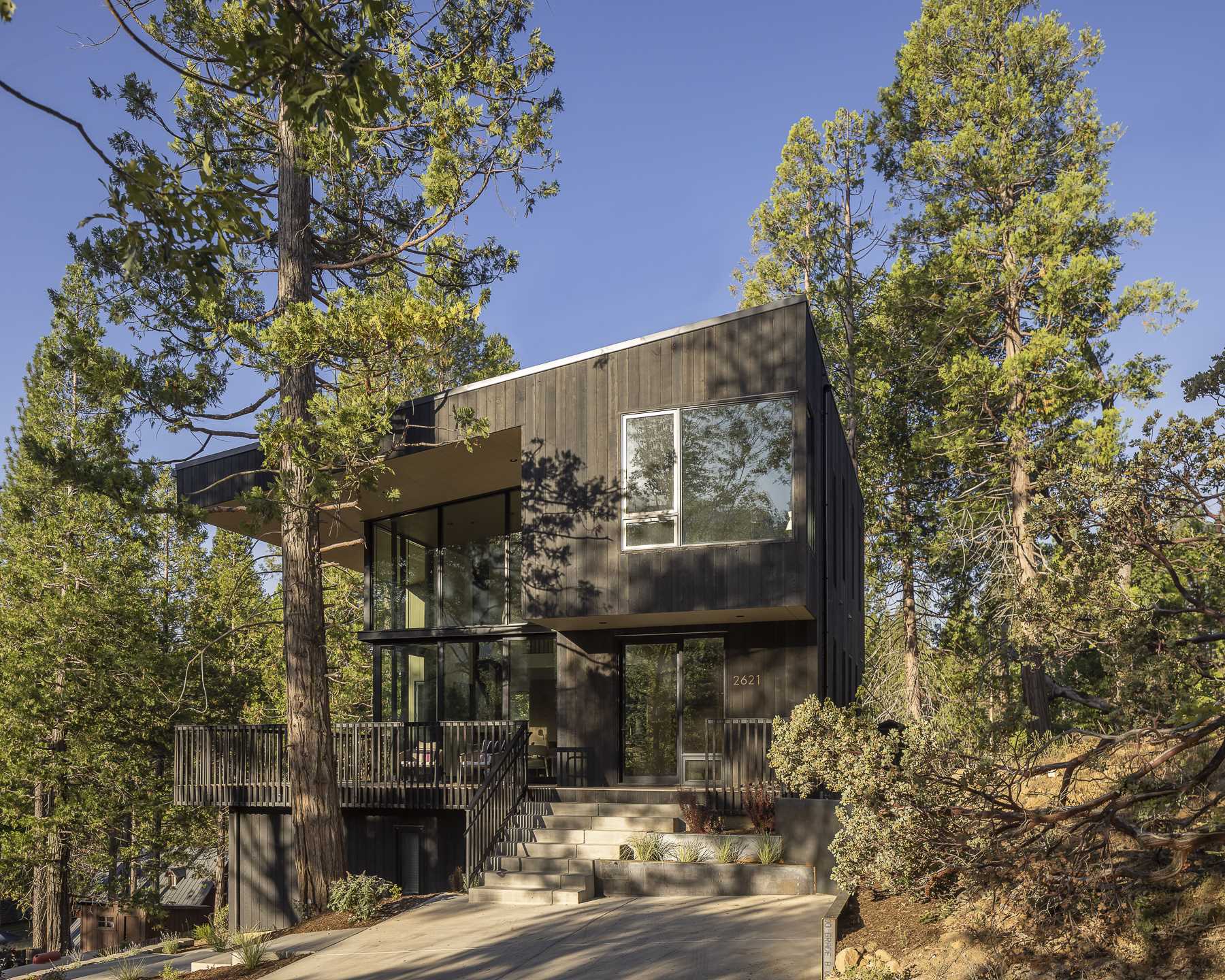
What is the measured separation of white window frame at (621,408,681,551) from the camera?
1380 centimetres

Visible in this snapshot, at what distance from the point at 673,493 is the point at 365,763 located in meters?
6.01

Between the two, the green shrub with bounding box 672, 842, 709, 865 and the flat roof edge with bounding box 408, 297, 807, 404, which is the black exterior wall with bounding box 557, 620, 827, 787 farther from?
the flat roof edge with bounding box 408, 297, 807, 404

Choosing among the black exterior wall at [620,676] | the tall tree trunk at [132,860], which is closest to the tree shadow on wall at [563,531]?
the black exterior wall at [620,676]

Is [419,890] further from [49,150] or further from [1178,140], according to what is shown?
[1178,140]

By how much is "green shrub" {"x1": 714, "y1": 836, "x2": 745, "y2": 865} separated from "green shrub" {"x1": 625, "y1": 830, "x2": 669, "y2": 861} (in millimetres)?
572

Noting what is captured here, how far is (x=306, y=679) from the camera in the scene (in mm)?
13812

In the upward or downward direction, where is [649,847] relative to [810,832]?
downward

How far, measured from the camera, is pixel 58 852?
25906 mm

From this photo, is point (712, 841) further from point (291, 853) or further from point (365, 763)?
point (291, 853)

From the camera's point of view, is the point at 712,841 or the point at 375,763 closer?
the point at 712,841

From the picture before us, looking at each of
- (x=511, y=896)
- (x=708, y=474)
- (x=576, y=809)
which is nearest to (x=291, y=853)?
(x=576, y=809)

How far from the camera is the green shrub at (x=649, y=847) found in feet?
39.3

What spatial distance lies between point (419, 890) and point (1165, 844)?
11.3 m

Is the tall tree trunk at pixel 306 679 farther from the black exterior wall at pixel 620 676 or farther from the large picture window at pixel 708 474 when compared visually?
the large picture window at pixel 708 474
